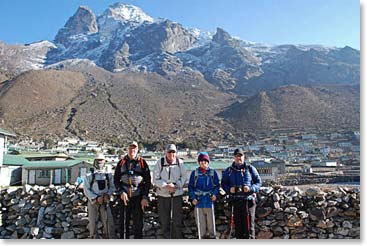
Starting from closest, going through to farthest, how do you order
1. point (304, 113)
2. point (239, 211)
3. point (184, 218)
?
point (239, 211), point (184, 218), point (304, 113)

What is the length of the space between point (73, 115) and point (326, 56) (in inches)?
4734

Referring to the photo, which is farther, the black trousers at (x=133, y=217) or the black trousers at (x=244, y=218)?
the black trousers at (x=133, y=217)

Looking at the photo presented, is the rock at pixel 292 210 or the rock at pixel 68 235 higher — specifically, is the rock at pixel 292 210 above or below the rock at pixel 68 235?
above

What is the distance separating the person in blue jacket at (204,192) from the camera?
474 centimetres

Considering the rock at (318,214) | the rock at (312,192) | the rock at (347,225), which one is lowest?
the rock at (347,225)

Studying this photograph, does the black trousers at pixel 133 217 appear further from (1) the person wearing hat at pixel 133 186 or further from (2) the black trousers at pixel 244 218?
(2) the black trousers at pixel 244 218

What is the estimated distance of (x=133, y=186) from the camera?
4.84 meters

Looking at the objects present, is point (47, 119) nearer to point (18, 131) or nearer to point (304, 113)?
point (18, 131)

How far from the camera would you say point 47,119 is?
77000 mm

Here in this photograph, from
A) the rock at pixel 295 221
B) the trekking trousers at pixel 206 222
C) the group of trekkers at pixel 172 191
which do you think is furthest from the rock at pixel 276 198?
the trekking trousers at pixel 206 222

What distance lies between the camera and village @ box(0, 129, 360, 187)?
2650 cm

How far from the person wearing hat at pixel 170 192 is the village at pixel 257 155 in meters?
22.2

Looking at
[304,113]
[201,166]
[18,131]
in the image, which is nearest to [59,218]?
[201,166]

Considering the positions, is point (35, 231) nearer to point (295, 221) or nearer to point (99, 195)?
point (99, 195)
